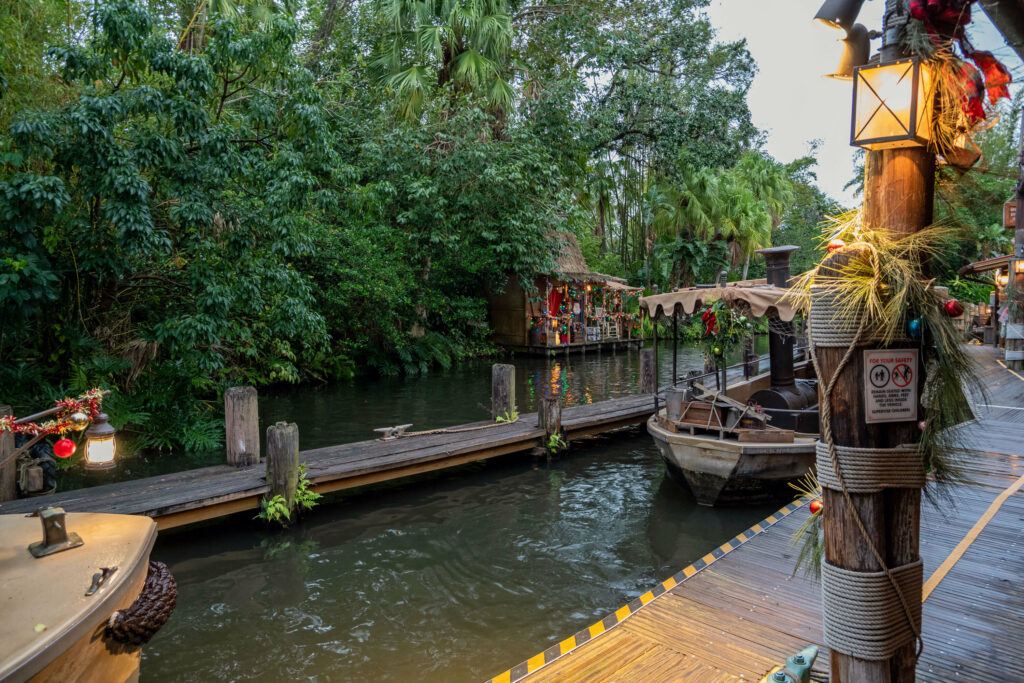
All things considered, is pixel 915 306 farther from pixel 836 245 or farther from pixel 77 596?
pixel 77 596

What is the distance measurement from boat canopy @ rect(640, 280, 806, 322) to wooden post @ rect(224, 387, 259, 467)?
545cm

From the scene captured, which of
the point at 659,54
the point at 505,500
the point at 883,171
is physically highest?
the point at 659,54

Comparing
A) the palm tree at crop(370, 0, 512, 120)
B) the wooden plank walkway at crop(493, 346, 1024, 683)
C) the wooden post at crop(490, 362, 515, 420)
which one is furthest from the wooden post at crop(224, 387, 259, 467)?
the palm tree at crop(370, 0, 512, 120)

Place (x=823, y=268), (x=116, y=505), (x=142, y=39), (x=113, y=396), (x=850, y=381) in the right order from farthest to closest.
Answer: (x=113, y=396), (x=142, y=39), (x=116, y=505), (x=823, y=268), (x=850, y=381)

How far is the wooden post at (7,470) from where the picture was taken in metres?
6.42

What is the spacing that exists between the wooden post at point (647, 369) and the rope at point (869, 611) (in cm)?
1057

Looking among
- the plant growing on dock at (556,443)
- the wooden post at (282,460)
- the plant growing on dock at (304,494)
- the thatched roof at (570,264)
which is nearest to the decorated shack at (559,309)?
the thatched roof at (570,264)

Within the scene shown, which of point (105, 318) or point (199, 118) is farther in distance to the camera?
point (105, 318)

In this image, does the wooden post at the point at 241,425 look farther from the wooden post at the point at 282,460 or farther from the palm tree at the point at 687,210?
the palm tree at the point at 687,210

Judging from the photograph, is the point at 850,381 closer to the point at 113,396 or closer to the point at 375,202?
the point at 113,396

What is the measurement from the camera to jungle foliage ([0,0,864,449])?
28.0ft

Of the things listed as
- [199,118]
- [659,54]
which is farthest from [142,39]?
[659,54]

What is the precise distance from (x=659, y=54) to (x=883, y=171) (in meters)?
25.3

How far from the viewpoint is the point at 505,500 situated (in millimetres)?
8805
